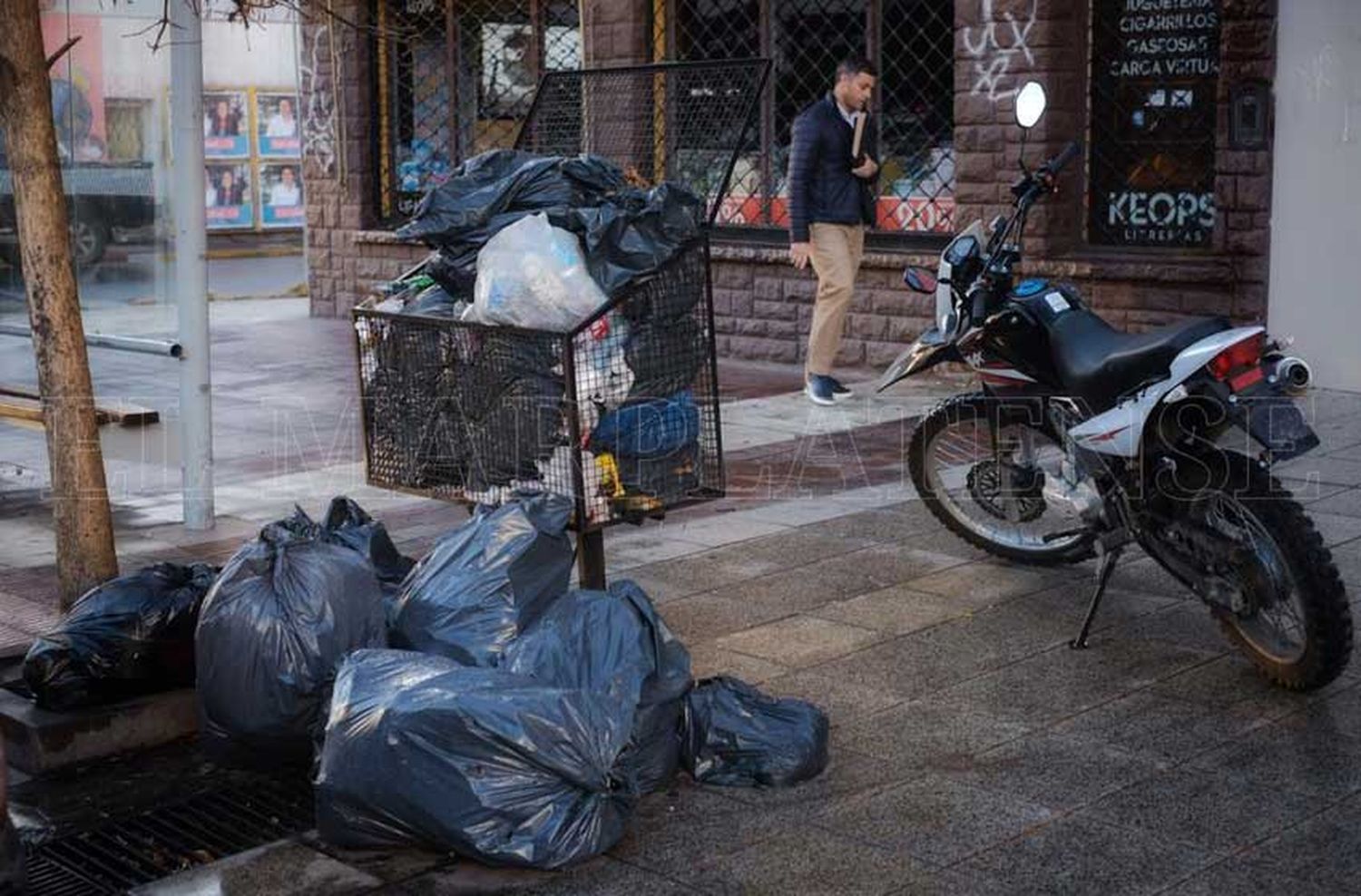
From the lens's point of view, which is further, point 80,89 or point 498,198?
point 80,89

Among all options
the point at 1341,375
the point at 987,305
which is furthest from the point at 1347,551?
the point at 1341,375

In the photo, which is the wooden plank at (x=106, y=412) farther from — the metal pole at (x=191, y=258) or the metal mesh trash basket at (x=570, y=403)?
the metal mesh trash basket at (x=570, y=403)

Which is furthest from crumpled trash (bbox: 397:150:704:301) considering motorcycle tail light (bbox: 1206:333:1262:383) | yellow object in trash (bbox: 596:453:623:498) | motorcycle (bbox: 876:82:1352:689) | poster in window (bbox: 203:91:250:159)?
poster in window (bbox: 203:91:250:159)

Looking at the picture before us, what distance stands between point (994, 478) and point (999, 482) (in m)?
0.03

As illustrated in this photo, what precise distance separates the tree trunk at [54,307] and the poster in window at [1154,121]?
7.33m

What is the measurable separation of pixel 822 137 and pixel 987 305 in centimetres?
Answer: 474

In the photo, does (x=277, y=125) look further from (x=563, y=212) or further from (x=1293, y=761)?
(x=1293, y=761)

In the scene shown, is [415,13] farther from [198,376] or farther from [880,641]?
[880,641]

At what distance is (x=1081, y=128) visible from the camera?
38.3ft

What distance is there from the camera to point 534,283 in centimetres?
577

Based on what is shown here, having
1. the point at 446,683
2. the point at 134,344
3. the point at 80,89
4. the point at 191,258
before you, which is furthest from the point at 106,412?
the point at 446,683

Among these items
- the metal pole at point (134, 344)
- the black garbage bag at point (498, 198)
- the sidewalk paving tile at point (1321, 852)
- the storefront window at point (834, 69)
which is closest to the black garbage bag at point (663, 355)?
the black garbage bag at point (498, 198)

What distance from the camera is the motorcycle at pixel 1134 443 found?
548 cm

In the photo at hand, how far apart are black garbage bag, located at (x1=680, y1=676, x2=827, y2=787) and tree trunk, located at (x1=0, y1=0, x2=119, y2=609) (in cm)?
216
